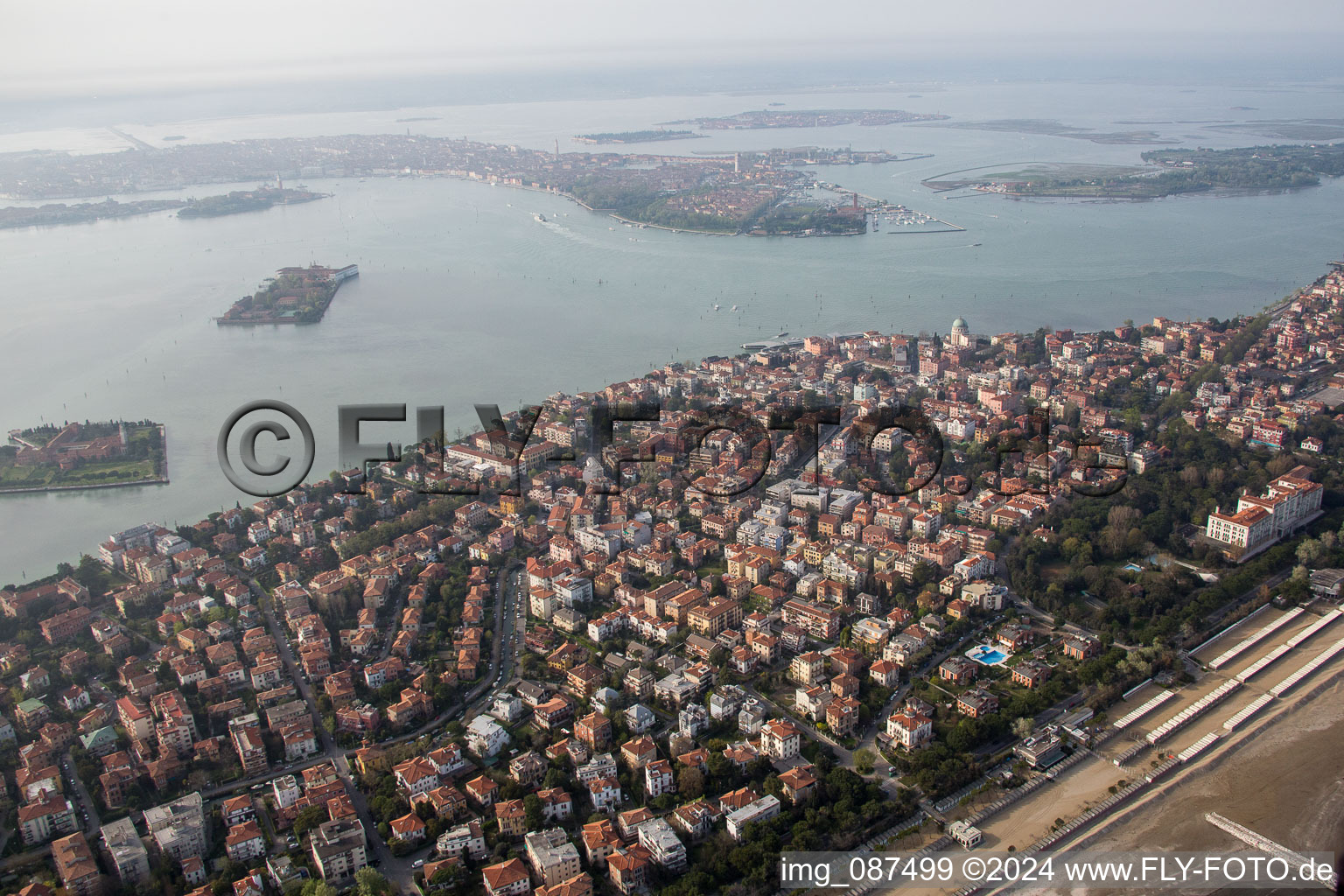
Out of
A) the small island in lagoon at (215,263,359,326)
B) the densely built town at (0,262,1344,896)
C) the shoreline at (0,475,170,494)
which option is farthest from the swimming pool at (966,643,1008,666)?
the small island in lagoon at (215,263,359,326)

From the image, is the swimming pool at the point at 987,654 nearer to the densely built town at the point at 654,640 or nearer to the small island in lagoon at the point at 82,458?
the densely built town at the point at 654,640

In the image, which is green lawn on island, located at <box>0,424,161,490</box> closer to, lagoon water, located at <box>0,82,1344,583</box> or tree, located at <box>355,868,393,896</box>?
lagoon water, located at <box>0,82,1344,583</box>

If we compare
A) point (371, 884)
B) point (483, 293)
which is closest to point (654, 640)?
point (371, 884)

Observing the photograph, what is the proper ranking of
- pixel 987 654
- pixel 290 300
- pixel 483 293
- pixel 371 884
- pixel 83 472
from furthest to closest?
pixel 483 293 → pixel 290 300 → pixel 83 472 → pixel 987 654 → pixel 371 884

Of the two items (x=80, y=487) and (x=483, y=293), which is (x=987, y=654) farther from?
(x=483, y=293)

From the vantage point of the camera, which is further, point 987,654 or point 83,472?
point 83,472

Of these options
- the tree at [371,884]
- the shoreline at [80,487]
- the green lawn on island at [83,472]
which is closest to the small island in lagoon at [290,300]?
the green lawn on island at [83,472]
